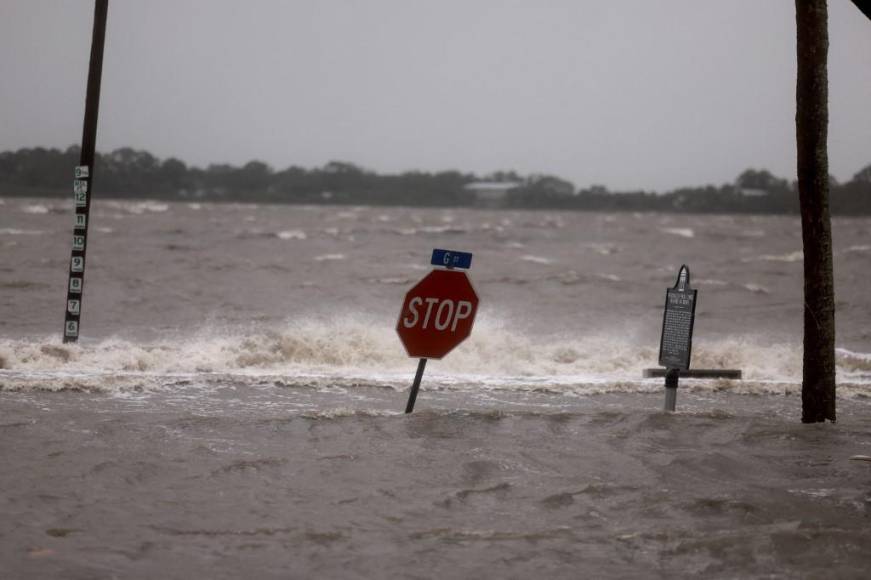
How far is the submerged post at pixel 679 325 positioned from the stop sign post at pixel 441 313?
157 centimetres

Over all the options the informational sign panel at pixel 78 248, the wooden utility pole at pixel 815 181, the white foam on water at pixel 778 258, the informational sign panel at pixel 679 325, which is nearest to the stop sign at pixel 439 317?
the informational sign panel at pixel 679 325

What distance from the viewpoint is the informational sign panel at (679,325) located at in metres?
8.26

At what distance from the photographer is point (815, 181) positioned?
8.09 metres

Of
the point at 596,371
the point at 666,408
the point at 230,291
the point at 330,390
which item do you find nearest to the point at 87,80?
the point at 330,390

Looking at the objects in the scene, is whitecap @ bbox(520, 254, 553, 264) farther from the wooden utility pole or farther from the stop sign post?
the stop sign post

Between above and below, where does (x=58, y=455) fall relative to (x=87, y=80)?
below

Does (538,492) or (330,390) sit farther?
(330,390)

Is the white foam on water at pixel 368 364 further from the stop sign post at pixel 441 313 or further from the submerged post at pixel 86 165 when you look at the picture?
the stop sign post at pixel 441 313

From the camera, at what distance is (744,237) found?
75.9 m

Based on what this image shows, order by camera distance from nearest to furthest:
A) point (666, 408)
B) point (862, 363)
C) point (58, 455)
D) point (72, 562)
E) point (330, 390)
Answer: point (72, 562)
point (58, 455)
point (666, 408)
point (330, 390)
point (862, 363)

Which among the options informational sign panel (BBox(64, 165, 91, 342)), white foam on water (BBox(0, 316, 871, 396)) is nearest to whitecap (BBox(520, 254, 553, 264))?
white foam on water (BBox(0, 316, 871, 396))

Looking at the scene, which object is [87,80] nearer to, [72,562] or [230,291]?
[72,562]

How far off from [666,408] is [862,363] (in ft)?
23.6

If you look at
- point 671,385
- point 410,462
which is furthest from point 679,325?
point 410,462
